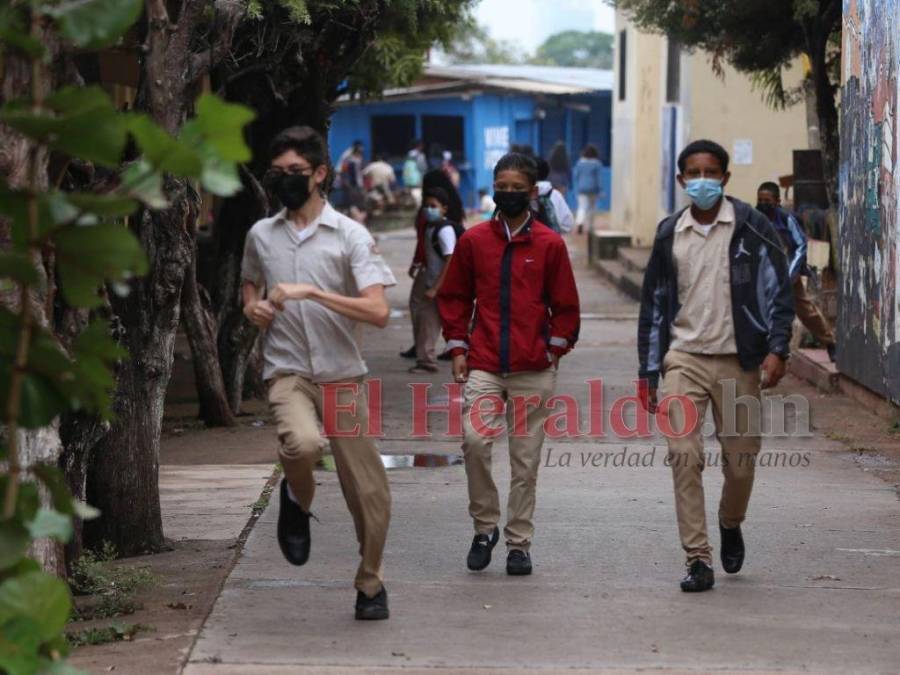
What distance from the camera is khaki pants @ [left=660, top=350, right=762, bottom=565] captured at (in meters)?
6.35

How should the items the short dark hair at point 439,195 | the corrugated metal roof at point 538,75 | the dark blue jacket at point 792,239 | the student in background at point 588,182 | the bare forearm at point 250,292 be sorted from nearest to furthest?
1. the bare forearm at point 250,292
2. the dark blue jacket at point 792,239
3. the short dark hair at point 439,195
4. the student in background at point 588,182
5. the corrugated metal roof at point 538,75

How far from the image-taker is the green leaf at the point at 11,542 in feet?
10.3

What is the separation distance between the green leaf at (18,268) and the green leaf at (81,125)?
23cm

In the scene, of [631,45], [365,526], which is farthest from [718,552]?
[631,45]

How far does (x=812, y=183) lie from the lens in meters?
15.7

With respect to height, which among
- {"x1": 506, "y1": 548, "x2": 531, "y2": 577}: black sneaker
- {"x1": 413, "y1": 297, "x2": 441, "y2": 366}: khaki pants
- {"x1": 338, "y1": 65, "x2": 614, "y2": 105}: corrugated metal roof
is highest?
{"x1": 338, "y1": 65, "x2": 614, "y2": 105}: corrugated metal roof

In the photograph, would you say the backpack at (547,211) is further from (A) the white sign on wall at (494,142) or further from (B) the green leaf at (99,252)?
(A) the white sign on wall at (494,142)

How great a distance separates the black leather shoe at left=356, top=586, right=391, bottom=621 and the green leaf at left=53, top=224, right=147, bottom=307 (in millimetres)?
3000

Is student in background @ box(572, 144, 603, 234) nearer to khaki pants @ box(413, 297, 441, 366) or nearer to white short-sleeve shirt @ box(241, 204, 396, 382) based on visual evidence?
khaki pants @ box(413, 297, 441, 366)

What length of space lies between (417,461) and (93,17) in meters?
7.03

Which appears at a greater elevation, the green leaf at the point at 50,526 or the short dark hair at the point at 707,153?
the short dark hair at the point at 707,153

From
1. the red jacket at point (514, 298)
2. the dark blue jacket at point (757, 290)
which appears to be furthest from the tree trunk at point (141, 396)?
the dark blue jacket at point (757, 290)

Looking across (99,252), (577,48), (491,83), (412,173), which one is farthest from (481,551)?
(577,48)

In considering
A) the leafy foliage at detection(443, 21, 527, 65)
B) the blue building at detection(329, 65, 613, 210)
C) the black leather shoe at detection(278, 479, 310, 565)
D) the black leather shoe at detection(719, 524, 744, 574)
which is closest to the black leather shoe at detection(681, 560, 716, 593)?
the black leather shoe at detection(719, 524, 744, 574)
